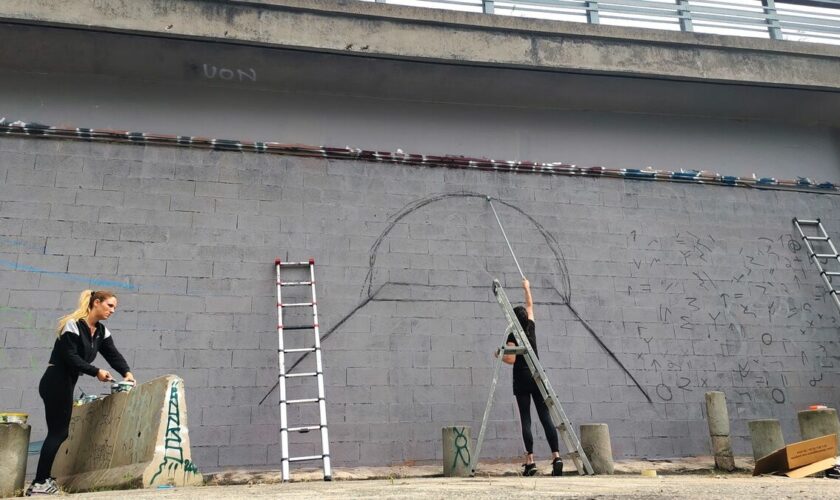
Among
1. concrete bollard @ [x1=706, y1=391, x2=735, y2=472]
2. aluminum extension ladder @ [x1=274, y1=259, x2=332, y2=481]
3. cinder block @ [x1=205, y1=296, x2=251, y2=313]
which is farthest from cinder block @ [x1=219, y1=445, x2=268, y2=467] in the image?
concrete bollard @ [x1=706, y1=391, x2=735, y2=472]

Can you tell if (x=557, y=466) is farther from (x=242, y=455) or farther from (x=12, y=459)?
(x=12, y=459)

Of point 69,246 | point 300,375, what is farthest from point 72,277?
point 300,375

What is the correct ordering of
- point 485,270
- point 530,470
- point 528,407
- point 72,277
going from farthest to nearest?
point 485,270, point 72,277, point 528,407, point 530,470

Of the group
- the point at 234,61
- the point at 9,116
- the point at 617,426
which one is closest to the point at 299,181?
the point at 234,61

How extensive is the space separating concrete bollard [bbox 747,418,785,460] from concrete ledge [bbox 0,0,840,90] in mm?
3879

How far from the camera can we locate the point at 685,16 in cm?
809

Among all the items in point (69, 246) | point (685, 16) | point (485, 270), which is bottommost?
point (485, 270)

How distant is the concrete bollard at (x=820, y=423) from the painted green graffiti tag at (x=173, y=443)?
17.3 ft

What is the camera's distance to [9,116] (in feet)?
21.8

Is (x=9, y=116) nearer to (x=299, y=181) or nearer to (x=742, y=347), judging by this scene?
(x=299, y=181)

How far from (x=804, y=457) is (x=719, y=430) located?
1704 mm

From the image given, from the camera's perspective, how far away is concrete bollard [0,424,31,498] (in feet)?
13.7

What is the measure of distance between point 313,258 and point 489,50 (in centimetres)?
297

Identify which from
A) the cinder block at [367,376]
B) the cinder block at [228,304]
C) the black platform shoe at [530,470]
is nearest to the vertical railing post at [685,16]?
the cinder block at [367,376]
